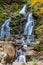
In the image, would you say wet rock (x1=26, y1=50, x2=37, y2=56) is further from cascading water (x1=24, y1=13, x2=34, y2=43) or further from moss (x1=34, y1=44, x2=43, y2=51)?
cascading water (x1=24, y1=13, x2=34, y2=43)

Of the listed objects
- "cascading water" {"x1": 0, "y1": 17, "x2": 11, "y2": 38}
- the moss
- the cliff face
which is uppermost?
the cliff face

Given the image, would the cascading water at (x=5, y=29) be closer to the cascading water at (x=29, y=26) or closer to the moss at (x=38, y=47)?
the cascading water at (x=29, y=26)

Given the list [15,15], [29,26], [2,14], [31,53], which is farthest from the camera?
[2,14]

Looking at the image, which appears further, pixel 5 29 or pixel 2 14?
pixel 2 14

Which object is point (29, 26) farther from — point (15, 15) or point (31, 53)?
point (31, 53)

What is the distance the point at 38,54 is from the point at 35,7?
598cm

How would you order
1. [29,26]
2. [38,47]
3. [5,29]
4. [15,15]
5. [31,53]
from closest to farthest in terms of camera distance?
[31,53] < [38,47] < [29,26] < [5,29] < [15,15]

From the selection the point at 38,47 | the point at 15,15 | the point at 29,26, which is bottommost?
the point at 38,47

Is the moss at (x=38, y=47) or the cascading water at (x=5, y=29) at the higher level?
the cascading water at (x=5, y=29)

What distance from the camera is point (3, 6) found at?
21094 mm

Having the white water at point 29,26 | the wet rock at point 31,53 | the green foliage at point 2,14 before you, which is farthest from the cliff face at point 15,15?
the wet rock at point 31,53

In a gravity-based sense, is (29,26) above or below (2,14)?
below

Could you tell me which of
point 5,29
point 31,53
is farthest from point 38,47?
point 5,29

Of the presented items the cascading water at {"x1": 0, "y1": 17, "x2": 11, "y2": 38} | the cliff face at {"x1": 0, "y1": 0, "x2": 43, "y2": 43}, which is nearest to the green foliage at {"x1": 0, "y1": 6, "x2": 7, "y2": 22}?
the cliff face at {"x1": 0, "y1": 0, "x2": 43, "y2": 43}
